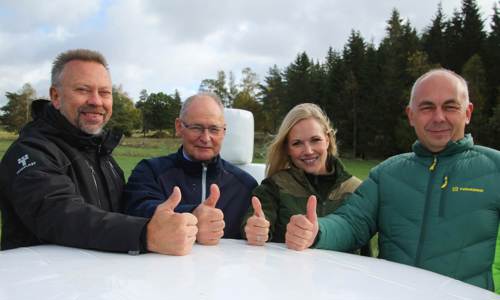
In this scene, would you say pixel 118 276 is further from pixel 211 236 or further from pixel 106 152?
pixel 106 152

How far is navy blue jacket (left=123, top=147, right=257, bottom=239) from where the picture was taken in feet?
7.24

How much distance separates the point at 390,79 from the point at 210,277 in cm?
3349

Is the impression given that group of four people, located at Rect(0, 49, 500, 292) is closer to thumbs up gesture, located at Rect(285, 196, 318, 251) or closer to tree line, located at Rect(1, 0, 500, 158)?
thumbs up gesture, located at Rect(285, 196, 318, 251)

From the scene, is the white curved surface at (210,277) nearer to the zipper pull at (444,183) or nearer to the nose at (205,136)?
the zipper pull at (444,183)

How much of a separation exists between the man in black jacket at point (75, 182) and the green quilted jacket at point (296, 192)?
714 mm

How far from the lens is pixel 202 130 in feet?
7.65

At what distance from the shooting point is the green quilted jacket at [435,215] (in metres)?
1.63

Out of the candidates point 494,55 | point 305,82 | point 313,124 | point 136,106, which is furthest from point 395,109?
point 136,106

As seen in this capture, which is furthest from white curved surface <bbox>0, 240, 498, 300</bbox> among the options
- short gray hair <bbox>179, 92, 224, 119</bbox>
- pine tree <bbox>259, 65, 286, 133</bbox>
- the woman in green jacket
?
pine tree <bbox>259, 65, 286, 133</bbox>

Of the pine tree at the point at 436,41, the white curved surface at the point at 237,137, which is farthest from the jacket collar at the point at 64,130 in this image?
the pine tree at the point at 436,41

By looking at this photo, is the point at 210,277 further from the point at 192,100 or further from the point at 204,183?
the point at 192,100

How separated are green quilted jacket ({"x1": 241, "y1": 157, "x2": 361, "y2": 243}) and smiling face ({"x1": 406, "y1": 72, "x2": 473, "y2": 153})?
0.48m

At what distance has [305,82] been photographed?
38.6 m

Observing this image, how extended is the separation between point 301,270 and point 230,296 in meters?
0.32
